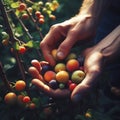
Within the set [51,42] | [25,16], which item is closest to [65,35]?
[51,42]

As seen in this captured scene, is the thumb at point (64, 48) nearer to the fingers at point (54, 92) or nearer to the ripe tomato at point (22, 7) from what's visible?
the fingers at point (54, 92)

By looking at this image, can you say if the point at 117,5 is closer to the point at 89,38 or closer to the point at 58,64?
the point at 89,38

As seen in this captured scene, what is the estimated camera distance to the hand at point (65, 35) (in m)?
2.00

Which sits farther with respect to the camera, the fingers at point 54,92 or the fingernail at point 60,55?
the fingernail at point 60,55

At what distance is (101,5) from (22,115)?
0.99m

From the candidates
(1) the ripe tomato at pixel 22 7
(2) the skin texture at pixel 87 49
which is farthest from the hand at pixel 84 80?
(1) the ripe tomato at pixel 22 7

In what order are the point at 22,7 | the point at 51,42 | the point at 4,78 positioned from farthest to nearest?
the point at 22,7
the point at 51,42
the point at 4,78

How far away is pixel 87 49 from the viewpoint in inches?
78.2

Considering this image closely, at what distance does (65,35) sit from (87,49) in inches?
9.6

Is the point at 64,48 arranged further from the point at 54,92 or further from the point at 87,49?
the point at 54,92

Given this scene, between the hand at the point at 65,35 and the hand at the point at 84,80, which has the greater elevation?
the hand at the point at 65,35

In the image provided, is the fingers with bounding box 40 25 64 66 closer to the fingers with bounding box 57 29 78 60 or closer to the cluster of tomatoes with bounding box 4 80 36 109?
the fingers with bounding box 57 29 78 60

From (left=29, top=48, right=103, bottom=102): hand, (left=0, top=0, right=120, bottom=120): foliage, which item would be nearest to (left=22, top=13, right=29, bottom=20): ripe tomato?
(left=0, top=0, right=120, bottom=120): foliage

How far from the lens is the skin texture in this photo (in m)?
1.62
